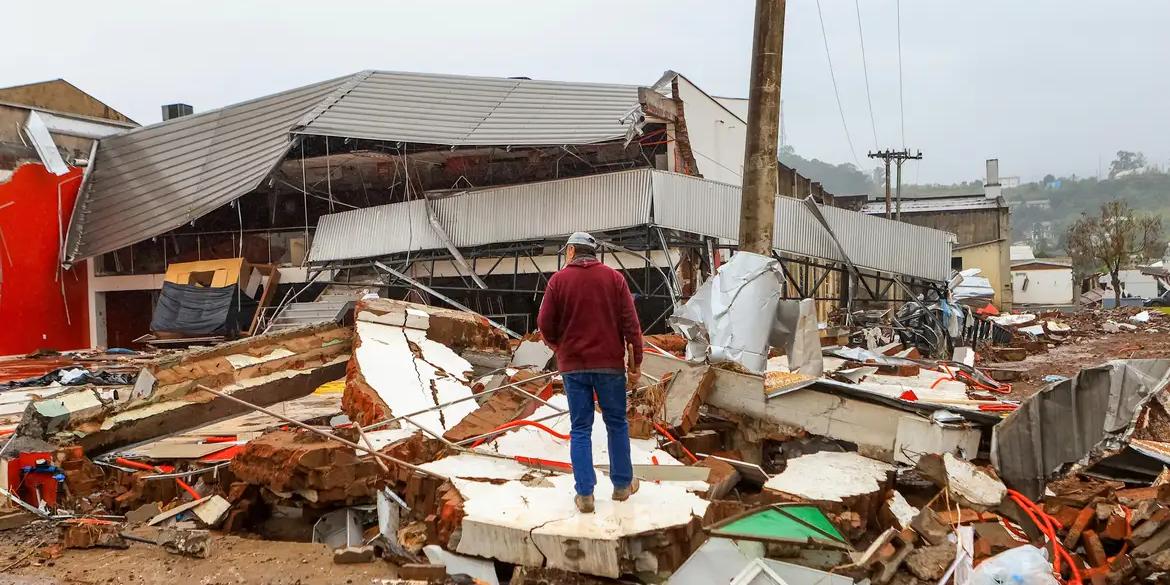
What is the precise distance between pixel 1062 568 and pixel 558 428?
3.47 metres

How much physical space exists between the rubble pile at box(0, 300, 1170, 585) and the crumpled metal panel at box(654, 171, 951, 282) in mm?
5614

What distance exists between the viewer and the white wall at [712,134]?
18172 millimetres

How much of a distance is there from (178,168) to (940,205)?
1453 inches

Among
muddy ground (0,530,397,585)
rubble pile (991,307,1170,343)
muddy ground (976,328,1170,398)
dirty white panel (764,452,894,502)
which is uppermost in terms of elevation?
dirty white panel (764,452,894,502)

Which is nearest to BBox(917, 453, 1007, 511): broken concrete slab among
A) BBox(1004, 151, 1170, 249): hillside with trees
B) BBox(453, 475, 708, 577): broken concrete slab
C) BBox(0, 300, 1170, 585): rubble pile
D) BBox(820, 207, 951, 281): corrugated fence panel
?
BBox(0, 300, 1170, 585): rubble pile

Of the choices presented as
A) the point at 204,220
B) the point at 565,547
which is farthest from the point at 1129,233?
the point at 565,547

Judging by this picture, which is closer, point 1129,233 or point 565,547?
point 565,547

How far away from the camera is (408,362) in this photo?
8117mm

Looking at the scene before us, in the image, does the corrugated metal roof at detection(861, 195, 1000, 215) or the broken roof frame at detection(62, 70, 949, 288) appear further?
the corrugated metal roof at detection(861, 195, 1000, 215)

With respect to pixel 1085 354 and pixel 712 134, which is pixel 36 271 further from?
pixel 1085 354

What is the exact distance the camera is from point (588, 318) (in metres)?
4.55

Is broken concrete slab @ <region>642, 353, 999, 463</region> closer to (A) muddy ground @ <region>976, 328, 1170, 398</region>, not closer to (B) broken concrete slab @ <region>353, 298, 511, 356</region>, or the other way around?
(A) muddy ground @ <region>976, 328, 1170, 398</region>

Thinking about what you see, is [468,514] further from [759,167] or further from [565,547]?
[759,167]

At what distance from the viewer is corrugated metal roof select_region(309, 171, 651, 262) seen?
1313cm
